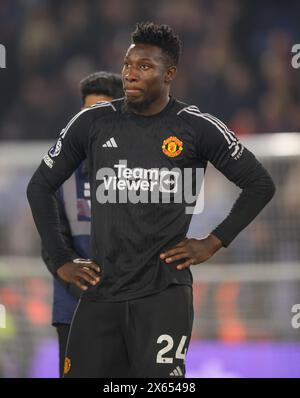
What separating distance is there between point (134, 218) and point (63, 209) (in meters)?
1.09

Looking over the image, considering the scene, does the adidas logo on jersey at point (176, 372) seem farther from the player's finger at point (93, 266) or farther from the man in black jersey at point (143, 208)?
the player's finger at point (93, 266)

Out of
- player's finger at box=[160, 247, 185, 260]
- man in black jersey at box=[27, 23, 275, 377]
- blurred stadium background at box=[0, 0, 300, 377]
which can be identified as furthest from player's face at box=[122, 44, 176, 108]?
blurred stadium background at box=[0, 0, 300, 377]

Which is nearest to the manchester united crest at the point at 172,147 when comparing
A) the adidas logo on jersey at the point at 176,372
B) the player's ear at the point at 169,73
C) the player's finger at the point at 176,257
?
the player's ear at the point at 169,73

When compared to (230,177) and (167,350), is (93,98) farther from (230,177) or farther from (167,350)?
(167,350)

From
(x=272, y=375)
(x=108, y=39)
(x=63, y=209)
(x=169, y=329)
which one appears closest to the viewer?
(x=169, y=329)

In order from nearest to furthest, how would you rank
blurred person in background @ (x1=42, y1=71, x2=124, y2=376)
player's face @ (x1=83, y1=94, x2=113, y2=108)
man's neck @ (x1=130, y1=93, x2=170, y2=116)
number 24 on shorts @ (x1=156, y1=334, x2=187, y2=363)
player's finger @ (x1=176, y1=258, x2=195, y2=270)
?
number 24 on shorts @ (x1=156, y1=334, x2=187, y2=363) → player's finger @ (x1=176, y1=258, x2=195, y2=270) → man's neck @ (x1=130, y1=93, x2=170, y2=116) → blurred person in background @ (x1=42, y1=71, x2=124, y2=376) → player's face @ (x1=83, y1=94, x2=113, y2=108)

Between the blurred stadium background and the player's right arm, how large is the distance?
9.63 feet

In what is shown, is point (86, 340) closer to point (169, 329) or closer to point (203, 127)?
point (169, 329)

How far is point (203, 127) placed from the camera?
4680mm

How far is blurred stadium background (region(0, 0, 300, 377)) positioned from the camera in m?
7.80

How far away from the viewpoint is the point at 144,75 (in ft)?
15.4

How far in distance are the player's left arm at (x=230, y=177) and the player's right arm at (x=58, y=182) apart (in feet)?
1.73

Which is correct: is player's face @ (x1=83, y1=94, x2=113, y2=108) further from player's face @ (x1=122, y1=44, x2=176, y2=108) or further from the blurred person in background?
player's face @ (x1=122, y1=44, x2=176, y2=108)

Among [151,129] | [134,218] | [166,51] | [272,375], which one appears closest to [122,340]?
[134,218]
